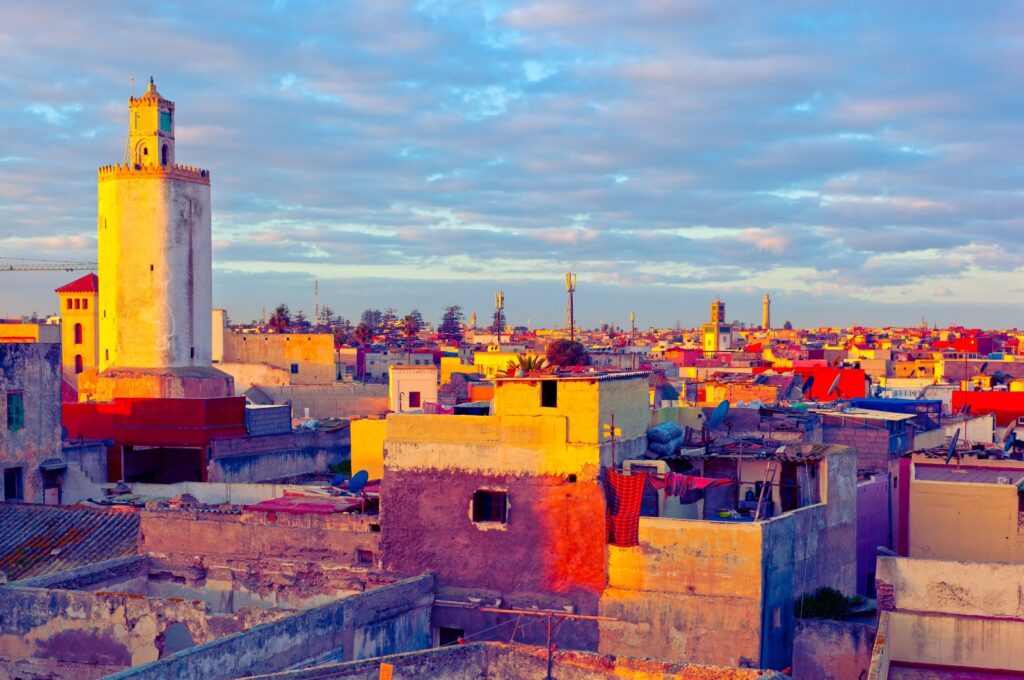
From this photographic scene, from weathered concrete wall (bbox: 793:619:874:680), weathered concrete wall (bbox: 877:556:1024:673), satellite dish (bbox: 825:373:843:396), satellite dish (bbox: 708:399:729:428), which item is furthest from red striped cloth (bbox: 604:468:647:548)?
satellite dish (bbox: 825:373:843:396)

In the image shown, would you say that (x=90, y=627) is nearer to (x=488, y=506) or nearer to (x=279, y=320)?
(x=488, y=506)

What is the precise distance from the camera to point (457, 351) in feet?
255

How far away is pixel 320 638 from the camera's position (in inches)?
601

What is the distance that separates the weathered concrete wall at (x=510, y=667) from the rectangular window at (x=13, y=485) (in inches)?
585

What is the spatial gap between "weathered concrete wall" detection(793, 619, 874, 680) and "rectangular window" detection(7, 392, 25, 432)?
55.3 ft

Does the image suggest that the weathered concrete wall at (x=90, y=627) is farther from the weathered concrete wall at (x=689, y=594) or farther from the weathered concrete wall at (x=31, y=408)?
the weathered concrete wall at (x=31, y=408)

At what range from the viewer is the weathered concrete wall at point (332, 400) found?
155 ft

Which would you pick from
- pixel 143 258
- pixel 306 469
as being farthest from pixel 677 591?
pixel 143 258

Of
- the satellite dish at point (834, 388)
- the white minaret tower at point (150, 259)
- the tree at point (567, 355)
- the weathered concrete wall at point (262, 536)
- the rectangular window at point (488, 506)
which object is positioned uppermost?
the white minaret tower at point (150, 259)

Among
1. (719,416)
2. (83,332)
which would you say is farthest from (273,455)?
(83,332)

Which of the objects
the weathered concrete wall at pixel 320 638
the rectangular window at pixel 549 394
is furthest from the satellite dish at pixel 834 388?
the weathered concrete wall at pixel 320 638

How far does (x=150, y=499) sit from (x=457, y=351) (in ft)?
172

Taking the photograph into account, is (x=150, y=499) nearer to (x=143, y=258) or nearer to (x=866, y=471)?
(x=143, y=258)

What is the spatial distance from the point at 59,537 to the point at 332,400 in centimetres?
2695
